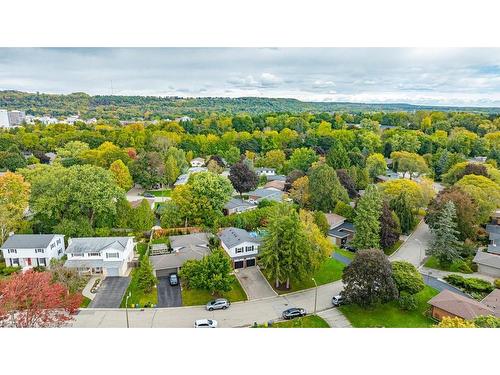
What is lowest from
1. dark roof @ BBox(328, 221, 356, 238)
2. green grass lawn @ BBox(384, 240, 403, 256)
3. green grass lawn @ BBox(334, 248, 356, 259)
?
green grass lawn @ BBox(334, 248, 356, 259)

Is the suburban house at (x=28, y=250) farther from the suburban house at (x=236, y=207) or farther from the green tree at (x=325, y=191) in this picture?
the green tree at (x=325, y=191)

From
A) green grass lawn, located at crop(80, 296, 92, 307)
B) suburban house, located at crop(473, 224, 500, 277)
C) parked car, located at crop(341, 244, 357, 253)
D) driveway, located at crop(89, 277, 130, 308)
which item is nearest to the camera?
green grass lawn, located at crop(80, 296, 92, 307)

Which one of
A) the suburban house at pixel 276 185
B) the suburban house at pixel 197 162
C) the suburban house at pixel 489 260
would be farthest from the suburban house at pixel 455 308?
the suburban house at pixel 197 162

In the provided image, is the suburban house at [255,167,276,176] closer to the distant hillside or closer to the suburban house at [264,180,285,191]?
the suburban house at [264,180,285,191]

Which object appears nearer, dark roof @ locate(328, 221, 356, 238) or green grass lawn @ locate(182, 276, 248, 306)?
green grass lawn @ locate(182, 276, 248, 306)

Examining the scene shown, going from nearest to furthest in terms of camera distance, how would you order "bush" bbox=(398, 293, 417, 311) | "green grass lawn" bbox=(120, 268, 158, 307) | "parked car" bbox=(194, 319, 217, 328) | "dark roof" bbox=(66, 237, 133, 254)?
1. "parked car" bbox=(194, 319, 217, 328)
2. "bush" bbox=(398, 293, 417, 311)
3. "green grass lawn" bbox=(120, 268, 158, 307)
4. "dark roof" bbox=(66, 237, 133, 254)

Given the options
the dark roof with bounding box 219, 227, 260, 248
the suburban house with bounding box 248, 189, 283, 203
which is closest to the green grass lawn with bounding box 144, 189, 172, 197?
the suburban house with bounding box 248, 189, 283, 203
